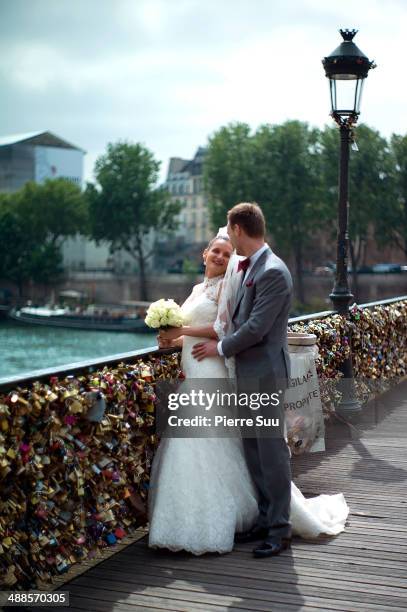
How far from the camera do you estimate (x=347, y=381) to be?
388 inches

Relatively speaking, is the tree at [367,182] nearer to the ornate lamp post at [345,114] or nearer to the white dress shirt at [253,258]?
the ornate lamp post at [345,114]

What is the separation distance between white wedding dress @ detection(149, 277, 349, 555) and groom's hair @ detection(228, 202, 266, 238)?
20.2 inches

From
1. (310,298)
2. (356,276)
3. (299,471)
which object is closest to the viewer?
(299,471)

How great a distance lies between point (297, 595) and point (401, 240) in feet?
211

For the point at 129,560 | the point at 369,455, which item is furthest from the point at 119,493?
the point at 369,455

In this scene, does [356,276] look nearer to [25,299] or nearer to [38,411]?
[25,299]

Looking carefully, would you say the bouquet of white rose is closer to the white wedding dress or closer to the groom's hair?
the white wedding dress

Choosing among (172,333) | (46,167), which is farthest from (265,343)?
(46,167)

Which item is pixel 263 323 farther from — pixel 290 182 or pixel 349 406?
pixel 290 182

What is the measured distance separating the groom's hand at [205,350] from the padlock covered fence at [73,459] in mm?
350

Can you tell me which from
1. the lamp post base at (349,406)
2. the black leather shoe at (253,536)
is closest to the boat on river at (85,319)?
the lamp post base at (349,406)

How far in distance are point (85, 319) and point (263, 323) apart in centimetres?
7416

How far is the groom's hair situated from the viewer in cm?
529

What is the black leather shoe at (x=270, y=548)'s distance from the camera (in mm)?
5270
